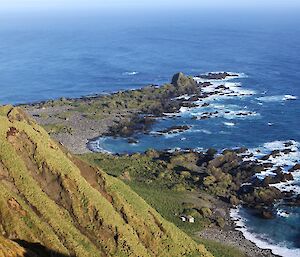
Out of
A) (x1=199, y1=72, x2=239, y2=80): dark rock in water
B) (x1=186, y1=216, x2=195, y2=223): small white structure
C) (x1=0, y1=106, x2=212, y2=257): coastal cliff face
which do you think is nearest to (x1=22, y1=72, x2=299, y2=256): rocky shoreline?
(x1=199, y1=72, x2=239, y2=80): dark rock in water

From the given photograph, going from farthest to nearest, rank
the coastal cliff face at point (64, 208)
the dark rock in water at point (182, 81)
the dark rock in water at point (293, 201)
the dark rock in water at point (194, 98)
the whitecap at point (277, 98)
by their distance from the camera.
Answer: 1. the dark rock in water at point (182, 81)
2. the dark rock in water at point (194, 98)
3. the whitecap at point (277, 98)
4. the dark rock in water at point (293, 201)
5. the coastal cliff face at point (64, 208)

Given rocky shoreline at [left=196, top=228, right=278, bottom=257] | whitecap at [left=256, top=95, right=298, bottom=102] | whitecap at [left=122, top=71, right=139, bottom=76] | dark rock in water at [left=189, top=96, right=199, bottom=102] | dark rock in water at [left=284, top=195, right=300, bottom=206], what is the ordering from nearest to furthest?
rocky shoreline at [left=196, top=228, right=278, bottom=257], dark rock in water at [left=284, top=195, right=300, bottom=206], whitecap at [left=256, top=95, right=298, bottom=102], dark rock in water at [left=189, top=96, right=199, bottom=102], whitecap at [left=122, top=71, right=139, bottom=76]

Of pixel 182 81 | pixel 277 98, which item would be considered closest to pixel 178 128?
pixel 277 98

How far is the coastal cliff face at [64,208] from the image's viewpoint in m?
37.2

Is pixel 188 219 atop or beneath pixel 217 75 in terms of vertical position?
atop

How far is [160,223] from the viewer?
49.5 meters

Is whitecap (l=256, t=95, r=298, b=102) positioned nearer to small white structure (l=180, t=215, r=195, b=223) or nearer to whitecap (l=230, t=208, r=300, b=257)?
whitecap (l=230, t=208, r=300, b=257)

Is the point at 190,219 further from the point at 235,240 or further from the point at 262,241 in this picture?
the point at 262,241

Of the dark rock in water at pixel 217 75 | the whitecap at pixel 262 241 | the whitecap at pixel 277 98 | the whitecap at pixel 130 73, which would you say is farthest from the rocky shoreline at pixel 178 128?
the whitecap at pixel 130 73

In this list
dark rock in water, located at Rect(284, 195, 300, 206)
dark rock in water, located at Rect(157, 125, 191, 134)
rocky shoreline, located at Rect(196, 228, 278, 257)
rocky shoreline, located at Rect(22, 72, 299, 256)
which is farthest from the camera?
dark rock in water, located at Rect(157, 125, 191, 134)

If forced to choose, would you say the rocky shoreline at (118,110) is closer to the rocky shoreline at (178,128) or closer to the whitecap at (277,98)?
the rocky shoreline at (178,128)

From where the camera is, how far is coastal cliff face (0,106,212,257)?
37219 millimetres

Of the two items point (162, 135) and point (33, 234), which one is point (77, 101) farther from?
point (33, 234)

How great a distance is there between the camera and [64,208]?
42.3 m
